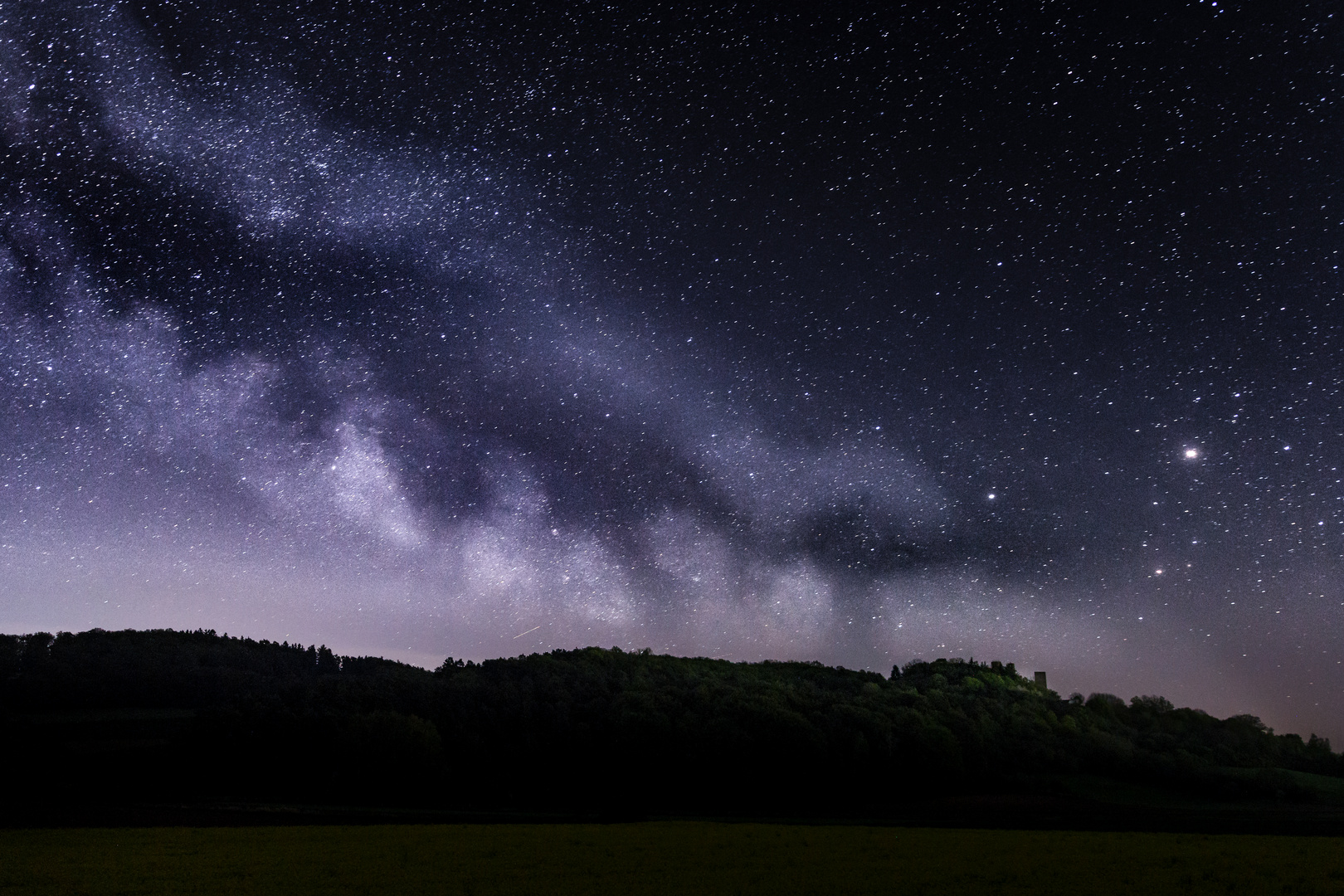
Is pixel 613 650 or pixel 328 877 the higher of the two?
pixel 613 650

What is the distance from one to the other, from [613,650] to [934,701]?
5694 cm

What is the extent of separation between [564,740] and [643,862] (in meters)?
63.7

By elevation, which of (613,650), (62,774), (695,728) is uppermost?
(613,650)

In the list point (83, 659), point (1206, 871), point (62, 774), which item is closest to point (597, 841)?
point (1206, 871)

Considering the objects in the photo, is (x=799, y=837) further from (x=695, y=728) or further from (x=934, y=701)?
(x=934, y=701)

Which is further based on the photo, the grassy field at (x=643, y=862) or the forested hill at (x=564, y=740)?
the forested hill at (x=564, y=740)

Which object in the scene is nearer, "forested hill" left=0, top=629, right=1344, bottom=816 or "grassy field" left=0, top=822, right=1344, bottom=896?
"grassy field" left=0, top=822, right=1344, bottom=896

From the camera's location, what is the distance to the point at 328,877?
105 ft

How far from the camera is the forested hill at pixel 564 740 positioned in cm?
8425

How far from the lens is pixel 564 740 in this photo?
9756cm

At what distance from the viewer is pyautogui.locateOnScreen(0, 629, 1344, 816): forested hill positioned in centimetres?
8425

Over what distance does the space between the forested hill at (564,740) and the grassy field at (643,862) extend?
95.2 feet

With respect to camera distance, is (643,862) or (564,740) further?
(564,740)

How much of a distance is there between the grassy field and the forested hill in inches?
1143
